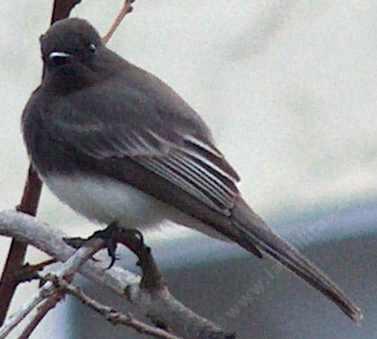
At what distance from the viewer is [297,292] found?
377cm

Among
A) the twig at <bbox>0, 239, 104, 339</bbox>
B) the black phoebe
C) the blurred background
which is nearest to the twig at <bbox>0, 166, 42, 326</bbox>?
the twig at <bbox>0, 239, 104, 339</bbox>

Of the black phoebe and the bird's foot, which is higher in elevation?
the black phoebe

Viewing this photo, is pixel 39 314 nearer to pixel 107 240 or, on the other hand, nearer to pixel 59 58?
pixel 107 240

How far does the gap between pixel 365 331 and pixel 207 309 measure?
402mm

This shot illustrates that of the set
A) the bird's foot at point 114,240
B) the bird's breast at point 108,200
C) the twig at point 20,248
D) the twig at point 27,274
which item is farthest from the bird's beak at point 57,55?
the twig at point 27,274

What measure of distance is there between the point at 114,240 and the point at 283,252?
9.7 inches

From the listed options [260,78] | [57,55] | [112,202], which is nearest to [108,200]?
[112,202]

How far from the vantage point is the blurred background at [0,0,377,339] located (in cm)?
439

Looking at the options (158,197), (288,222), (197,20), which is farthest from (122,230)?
(197,20)

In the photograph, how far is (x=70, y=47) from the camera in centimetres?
228

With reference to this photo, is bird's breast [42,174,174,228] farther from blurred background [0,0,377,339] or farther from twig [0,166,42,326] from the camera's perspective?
blurred background [0,0,377,339]

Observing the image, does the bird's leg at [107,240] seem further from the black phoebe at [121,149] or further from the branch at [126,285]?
the black phoebe at [121,149]

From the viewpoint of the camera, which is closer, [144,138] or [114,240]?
[114,240]

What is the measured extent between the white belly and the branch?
0.31 metres
